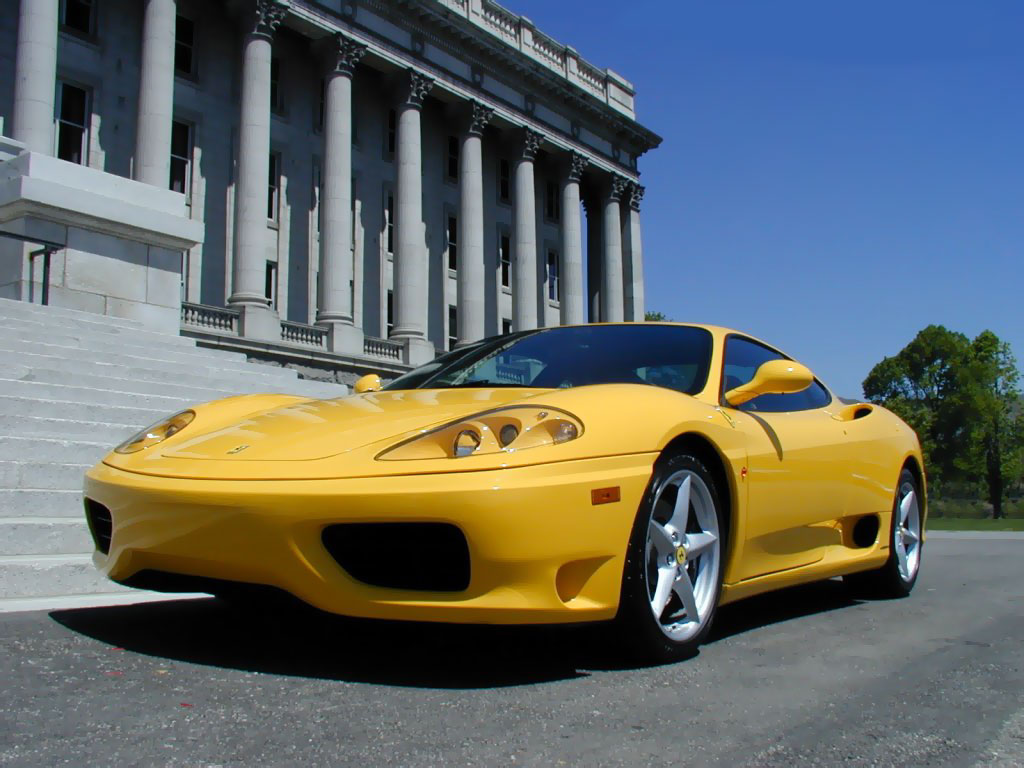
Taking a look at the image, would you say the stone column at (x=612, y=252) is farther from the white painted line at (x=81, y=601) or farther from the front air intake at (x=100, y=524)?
the front air intake at (x=100, y=524)

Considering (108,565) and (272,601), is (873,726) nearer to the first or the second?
(272,601)

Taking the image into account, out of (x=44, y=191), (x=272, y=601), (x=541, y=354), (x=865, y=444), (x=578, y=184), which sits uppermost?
(x=578, y=184)

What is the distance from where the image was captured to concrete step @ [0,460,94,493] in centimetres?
552

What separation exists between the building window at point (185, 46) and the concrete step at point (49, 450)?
24.1 meters

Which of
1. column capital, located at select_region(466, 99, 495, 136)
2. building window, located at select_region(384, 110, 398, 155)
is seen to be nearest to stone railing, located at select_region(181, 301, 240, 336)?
building window, located at select_region(384, 110, 398, 155)

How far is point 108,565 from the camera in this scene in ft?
11.0

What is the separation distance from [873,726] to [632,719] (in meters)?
0.63

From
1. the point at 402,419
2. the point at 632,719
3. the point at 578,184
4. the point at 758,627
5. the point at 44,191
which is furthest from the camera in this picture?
the point at 578,184

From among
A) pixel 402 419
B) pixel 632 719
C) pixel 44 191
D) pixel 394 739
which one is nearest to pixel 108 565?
pixel 402 419

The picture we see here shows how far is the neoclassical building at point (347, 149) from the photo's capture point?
24.8 meters

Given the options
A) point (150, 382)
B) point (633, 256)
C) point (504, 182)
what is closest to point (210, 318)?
point (150, 382)

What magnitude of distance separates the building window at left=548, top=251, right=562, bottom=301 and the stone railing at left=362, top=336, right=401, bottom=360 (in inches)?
530

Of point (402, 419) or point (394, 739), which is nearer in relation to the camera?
point (394, 739)

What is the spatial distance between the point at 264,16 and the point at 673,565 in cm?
2638
